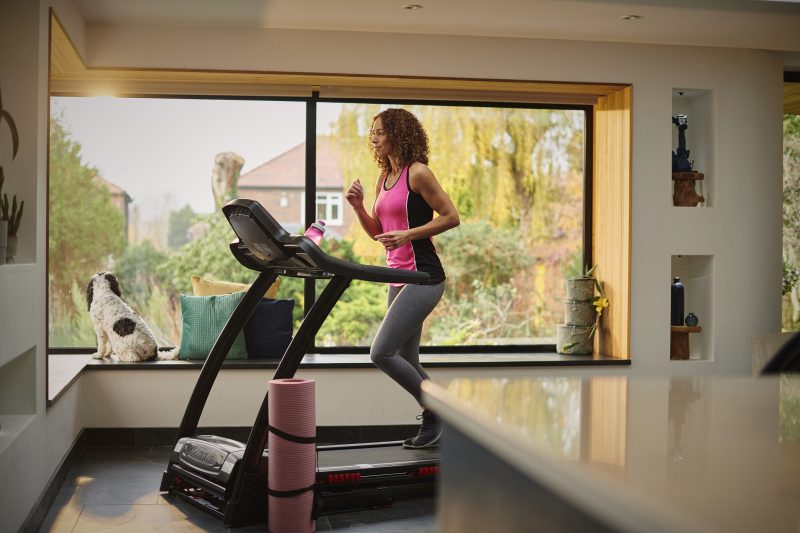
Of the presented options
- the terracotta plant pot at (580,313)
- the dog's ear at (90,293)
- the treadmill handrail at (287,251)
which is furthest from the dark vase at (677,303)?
the dog's ear at (90,293)

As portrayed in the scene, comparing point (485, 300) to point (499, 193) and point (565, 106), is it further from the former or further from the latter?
point (565, 106)

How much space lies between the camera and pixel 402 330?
3.84 m

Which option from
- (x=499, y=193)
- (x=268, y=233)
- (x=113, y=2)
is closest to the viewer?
(x=268, y=233)

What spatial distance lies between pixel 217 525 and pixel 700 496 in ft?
9.76

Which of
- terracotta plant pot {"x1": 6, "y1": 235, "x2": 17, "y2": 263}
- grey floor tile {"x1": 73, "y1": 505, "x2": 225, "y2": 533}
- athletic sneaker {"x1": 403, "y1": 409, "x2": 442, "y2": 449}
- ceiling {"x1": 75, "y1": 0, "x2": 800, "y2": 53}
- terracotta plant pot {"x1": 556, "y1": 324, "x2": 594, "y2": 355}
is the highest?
ceiling {"x1": 75, "y1": 0, "x2": 800, "y2": 53}

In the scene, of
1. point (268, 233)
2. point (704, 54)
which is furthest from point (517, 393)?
point (704, 54)

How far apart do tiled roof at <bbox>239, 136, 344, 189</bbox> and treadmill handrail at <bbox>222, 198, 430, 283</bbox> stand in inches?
79.8

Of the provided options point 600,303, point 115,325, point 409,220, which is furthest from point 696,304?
point 115,325

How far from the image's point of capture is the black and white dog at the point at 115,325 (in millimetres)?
4871

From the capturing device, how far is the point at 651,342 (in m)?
5.30

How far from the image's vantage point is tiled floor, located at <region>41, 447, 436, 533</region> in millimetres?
3396

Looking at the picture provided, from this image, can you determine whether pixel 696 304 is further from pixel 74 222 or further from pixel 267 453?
pixel 74 222

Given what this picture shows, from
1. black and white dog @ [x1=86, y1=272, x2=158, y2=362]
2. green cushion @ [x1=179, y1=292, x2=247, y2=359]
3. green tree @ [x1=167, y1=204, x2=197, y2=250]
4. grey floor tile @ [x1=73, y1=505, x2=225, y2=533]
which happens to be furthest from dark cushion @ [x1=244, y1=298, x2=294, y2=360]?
grey floor tile @ [x1=73, y1=505, x2=225, y2=533]

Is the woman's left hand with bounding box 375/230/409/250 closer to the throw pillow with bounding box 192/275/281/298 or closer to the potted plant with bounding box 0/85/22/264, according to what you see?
the potted plant with bounding box 0/85/22/264
